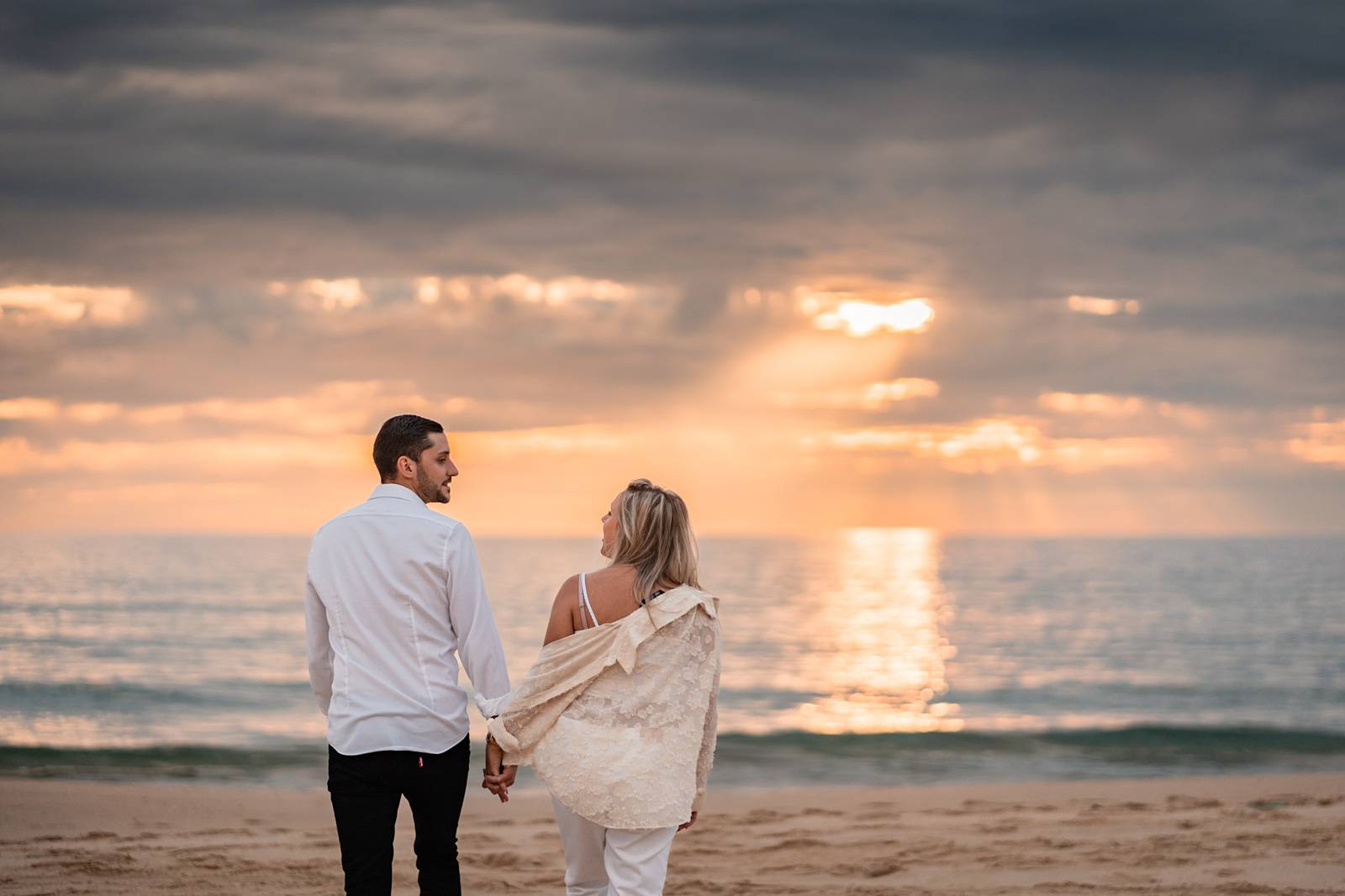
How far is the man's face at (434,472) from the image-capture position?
3.59 metres

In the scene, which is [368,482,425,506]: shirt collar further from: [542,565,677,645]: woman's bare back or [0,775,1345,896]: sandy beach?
[0,775,1345,896]: sandy beach

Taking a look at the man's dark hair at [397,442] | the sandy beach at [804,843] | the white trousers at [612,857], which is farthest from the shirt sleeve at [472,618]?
the sandy beach at [804,843]

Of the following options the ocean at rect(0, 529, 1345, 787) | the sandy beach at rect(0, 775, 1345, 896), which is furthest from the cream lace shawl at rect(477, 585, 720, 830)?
the ocean at rect(0, 529, 1345, 787)

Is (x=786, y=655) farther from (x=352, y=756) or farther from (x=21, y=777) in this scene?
(x=352, y=756)

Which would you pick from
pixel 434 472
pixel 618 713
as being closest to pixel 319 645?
pixel 434 472

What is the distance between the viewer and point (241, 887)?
6.32 m

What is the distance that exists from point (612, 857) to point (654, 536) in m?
1.01

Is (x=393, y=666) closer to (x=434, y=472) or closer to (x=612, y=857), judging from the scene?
(x=434, y=472)

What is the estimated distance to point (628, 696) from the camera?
3.59 m

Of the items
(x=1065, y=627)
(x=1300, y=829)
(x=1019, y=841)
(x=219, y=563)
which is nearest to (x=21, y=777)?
(x=1019, y=841)

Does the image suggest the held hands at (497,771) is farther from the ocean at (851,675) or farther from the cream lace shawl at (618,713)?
the ocean at (851,675)

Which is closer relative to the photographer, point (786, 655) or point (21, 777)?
point (21, 777)

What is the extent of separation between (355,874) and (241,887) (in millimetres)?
3415

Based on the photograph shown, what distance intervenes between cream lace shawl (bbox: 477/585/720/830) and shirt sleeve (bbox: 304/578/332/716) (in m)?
0.50
